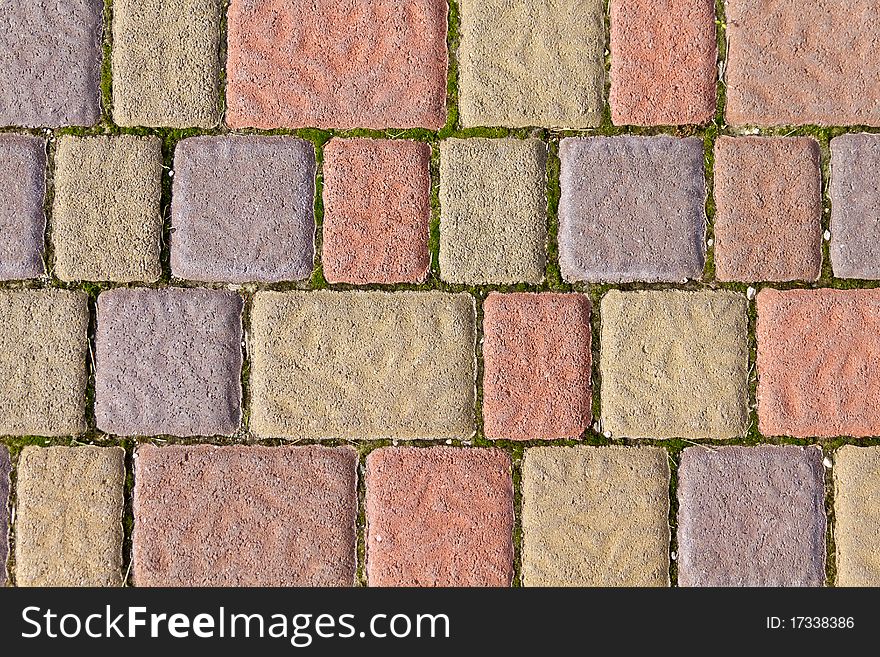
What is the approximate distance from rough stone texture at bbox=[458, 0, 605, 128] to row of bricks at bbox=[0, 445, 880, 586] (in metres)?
0.85

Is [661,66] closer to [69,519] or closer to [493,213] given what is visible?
[493,213]

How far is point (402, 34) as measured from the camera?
1.90 meters

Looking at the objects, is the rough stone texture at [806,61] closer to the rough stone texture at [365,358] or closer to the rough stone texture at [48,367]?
the rough stone texture at [365,358]

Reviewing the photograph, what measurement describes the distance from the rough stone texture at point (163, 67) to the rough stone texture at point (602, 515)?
126 centimetres

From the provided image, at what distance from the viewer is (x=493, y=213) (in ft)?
6.19

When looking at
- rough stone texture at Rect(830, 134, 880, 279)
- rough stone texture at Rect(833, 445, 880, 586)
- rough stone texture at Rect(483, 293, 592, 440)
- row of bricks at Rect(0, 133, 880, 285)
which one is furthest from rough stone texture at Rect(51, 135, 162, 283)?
rough stone texture at Rect(833, 445, 880, 586)

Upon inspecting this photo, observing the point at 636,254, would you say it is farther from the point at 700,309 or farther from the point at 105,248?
the point at 105,248

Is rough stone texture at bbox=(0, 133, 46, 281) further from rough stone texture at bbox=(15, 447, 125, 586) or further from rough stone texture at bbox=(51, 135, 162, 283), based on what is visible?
rough stone texture at bbox=(15, 447, 125, 586)

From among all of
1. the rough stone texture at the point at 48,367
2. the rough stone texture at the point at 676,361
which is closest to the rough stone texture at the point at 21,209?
the rough stone texture at the point at 48,367

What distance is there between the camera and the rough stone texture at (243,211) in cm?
189

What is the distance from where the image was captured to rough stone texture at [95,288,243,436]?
1889 mm

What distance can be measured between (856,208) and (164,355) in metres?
1.77

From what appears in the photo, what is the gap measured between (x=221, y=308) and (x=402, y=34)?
0.83 metres
